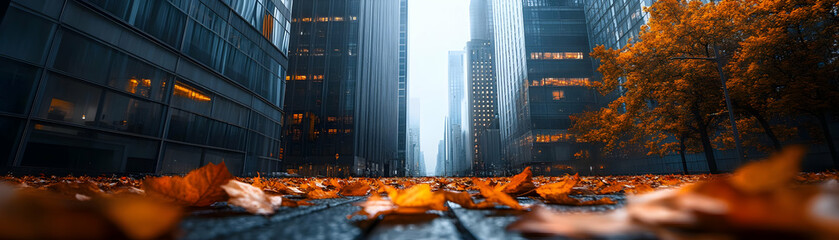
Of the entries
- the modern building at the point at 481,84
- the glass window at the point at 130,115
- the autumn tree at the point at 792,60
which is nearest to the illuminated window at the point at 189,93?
the glass window at the point at 130,115

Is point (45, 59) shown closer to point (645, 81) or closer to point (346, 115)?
point (645, 81)

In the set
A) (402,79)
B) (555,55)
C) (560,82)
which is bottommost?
(560,82)

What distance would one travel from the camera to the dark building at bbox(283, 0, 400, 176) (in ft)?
161

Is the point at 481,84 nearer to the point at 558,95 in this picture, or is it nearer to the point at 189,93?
the point at 558,95

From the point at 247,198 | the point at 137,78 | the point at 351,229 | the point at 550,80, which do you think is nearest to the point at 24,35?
the point at 137,78

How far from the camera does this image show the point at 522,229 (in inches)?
29.5

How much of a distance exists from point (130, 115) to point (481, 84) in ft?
472

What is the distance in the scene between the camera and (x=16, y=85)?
792 centimetres

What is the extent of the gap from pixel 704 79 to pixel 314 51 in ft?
166

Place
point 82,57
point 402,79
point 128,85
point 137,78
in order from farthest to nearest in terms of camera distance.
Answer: point 402,79 < point 137,78 < point 128,85 < point 82,57

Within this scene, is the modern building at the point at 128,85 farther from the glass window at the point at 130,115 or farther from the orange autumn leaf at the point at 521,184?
the orange autumn leaf at the point at 521,184

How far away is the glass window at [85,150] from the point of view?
28.4ft

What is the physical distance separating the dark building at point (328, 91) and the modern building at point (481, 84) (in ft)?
285

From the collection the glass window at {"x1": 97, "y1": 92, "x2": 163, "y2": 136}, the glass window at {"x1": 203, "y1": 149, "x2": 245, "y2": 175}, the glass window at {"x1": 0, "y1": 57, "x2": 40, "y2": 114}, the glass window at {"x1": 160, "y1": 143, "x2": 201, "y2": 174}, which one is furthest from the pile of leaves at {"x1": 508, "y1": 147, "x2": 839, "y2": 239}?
the glass window at {"x1": 203, "y1": 149, "x2": 245, "y2": 175}
